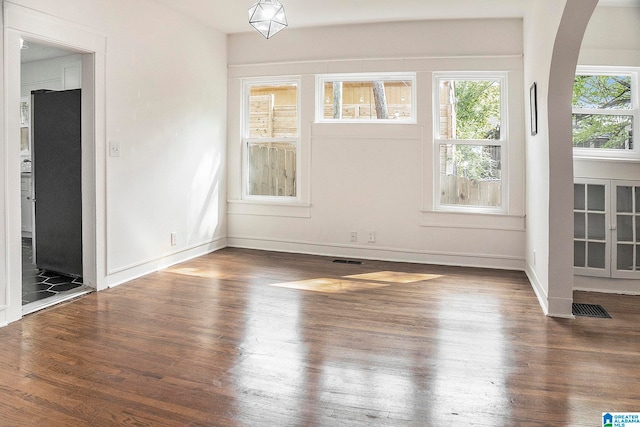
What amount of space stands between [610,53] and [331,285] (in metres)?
3.55

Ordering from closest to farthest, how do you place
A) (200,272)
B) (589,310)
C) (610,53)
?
(589,310) < (610,53) < (200,272)

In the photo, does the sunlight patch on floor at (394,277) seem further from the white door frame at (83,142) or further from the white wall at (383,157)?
the white door frame at (83,142)

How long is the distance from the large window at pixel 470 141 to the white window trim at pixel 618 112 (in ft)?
2.88

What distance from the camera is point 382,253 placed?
5.55 meters

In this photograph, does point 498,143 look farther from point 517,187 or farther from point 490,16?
point 490,16

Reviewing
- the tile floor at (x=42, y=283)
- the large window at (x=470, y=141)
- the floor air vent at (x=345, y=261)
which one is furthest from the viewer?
the floor air vent at (x=345, y=261)

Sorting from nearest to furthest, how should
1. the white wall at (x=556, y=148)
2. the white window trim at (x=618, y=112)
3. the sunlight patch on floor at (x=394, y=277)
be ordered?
the white wall at (x=556, y=148), the white window trim at (x=618, y=112), the sunlight patch on floor at (x=394, y=277)

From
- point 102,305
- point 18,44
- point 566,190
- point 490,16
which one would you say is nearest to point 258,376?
point 102,305

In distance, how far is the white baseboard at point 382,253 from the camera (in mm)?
5172

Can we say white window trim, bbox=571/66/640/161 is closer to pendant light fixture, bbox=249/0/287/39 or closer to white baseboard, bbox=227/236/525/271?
white baseboard, bbox=227/236/525/271

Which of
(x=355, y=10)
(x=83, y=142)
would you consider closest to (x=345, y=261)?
(x=355, y=10)

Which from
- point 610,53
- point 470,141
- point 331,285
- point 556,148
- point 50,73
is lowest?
point 331,285

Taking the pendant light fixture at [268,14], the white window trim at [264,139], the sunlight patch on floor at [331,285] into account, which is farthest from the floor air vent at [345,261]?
the pendant light fixture at [268,14]

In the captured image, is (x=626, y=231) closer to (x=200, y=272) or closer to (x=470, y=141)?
(x=470, y=141)
